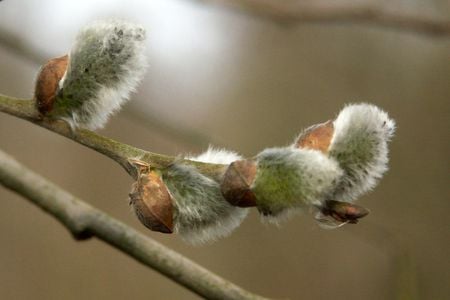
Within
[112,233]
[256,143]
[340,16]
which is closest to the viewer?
[112,233]

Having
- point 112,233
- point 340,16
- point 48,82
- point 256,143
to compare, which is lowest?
point 256,143

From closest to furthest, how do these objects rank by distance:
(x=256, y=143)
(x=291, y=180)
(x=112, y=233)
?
(x=291, y=180)
(x=112, y=233)
(x=256, y=143)

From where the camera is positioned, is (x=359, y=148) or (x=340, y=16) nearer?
(x=359, y=148)

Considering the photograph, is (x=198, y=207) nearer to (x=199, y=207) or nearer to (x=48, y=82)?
(x=199, y=207)

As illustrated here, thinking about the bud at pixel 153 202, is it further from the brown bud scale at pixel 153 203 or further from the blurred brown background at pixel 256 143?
the blurred brown background at pixel 256 143

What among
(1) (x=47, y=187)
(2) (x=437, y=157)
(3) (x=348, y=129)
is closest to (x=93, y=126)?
(1) (x=47, y=187)

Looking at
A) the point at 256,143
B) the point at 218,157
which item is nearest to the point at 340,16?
the point at 218,157

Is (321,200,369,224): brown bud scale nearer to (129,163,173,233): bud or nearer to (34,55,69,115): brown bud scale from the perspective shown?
(129,163,173,233): bud

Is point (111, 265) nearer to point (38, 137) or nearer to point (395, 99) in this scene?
point (38, 137)
